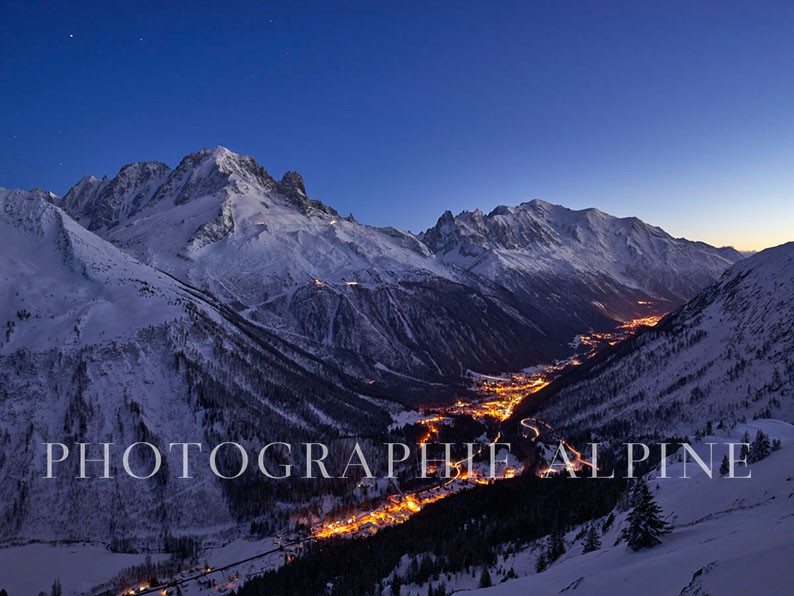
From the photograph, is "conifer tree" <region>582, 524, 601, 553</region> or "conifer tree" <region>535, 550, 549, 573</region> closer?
"conifer tree" <region>582, 524, 601, 553</region>

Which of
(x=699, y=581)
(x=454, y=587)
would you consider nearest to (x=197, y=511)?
(x=454, y=587)

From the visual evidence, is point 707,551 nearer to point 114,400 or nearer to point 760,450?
point 760,450

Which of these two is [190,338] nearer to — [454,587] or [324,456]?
[324,456]

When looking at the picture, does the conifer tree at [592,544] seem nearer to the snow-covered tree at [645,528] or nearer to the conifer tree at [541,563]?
the conifer tree at [541,563]

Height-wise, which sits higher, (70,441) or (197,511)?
(70,441)

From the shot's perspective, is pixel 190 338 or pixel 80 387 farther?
pixel 190 338

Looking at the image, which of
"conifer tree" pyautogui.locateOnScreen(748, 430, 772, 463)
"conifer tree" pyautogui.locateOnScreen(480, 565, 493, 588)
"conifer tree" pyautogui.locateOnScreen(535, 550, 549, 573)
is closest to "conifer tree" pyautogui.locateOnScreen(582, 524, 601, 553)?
"conifer tree" pyautogui.locateOnScreen(535, 550, 549, 573)

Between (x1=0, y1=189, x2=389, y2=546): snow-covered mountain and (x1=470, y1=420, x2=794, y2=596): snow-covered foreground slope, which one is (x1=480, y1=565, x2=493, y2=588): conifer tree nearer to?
(x1=470, y1=420, x2=794, y2=596): snow-covered foreground slope
